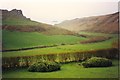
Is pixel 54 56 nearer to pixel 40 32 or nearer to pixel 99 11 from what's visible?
pixel 40 32

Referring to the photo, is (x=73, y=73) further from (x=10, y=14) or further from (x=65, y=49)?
(x=10, y=14)

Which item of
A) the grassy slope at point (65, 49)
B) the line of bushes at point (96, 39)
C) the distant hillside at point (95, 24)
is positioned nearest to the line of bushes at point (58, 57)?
the grassy slope at point (65, 49)

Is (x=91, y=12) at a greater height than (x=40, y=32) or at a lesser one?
greater

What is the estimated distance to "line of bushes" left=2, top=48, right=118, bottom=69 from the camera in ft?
19.7

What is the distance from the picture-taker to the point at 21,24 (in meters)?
6.19

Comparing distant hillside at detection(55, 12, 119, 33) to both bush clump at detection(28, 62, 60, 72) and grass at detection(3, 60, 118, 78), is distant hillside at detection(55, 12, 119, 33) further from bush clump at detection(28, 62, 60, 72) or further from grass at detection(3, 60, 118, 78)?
bush clump at detection(28, 62, 60, 72)

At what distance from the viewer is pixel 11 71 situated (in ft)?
19.7

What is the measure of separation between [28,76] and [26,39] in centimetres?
79

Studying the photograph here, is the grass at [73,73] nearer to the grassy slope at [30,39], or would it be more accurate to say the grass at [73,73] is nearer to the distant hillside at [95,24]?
the grassy slope at [30,39]

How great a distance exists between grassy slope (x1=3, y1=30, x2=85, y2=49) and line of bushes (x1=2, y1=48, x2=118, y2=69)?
26cm

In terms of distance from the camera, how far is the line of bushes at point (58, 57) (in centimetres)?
601

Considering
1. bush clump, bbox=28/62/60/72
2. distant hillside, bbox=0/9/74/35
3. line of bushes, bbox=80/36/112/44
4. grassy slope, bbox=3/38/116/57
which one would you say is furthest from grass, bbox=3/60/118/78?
distant hillside, bbox=0/9/74/35

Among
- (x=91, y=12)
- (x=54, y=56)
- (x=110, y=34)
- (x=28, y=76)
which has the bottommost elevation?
(x=28, y=76)

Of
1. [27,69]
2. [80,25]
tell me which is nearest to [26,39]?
[27,69]
